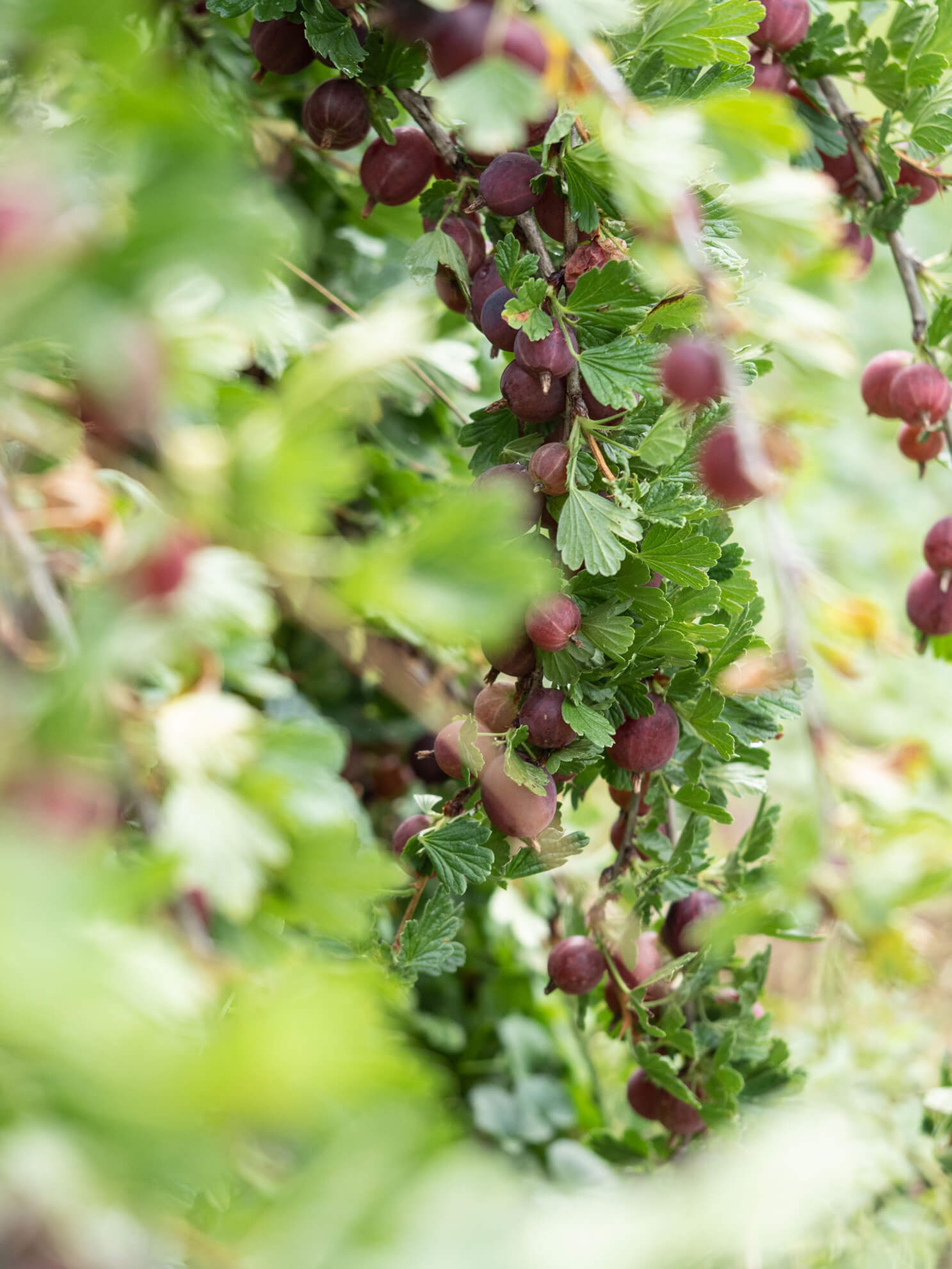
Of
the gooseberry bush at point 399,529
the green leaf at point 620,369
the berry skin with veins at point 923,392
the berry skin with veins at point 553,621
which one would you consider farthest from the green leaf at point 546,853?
the berry skin with veins at point 923,392

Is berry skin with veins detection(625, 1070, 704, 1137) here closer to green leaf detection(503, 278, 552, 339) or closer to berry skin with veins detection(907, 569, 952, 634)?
berry skin with veins detection(907, 569, 952, 634)

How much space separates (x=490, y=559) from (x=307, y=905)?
3.8 inches

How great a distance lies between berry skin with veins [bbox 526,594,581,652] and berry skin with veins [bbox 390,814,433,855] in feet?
0.47

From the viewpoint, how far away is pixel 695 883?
1.91 ft

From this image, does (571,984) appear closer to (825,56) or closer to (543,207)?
(543,207)

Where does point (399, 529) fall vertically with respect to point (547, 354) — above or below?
below

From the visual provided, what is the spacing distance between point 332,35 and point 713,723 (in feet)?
1.25

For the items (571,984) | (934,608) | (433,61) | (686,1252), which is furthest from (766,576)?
(686,1252)

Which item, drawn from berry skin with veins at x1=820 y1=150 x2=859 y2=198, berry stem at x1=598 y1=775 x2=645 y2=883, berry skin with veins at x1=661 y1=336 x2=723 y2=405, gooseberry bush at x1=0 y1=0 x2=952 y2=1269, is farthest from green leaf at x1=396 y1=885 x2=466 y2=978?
berry skin with veins at x1=820 y1=150 x2=859 y2=198

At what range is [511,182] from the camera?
0.47 metres

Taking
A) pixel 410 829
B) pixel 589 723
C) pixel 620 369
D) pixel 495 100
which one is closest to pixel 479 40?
pixel 495 100

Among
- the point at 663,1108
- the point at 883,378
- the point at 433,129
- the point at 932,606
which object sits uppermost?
the point at 433,129

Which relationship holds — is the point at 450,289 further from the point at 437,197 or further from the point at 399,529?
the point at 399,529

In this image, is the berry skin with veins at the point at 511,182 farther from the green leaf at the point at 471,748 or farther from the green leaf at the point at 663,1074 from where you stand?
the green leaf at the point at 663,1074
